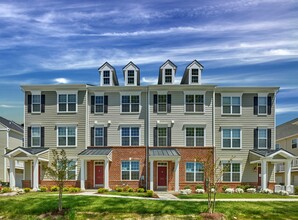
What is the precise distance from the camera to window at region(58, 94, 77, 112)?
32344mm

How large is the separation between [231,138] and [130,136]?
9.03 metres

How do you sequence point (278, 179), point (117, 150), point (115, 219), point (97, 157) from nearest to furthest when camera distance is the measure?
point (115, 219) → point (97, 157) → point (117, 150) → point (278, 179)

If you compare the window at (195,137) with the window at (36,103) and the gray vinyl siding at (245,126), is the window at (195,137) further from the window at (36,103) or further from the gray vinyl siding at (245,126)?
the window at (36,103)

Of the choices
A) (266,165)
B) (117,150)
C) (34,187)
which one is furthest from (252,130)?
(34,187)

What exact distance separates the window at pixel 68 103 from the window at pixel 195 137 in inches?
410

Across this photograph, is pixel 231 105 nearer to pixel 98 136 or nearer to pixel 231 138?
pixel 231 138

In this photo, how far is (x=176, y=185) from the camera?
98.7 ft

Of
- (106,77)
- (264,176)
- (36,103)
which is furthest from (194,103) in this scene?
(36,103)

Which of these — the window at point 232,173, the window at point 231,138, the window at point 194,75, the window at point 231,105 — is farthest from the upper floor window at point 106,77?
the window at point 232,173

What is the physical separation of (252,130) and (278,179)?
756 inches

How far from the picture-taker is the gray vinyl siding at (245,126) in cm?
3192

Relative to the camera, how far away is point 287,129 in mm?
49719

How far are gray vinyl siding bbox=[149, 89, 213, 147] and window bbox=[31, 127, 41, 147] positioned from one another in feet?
33.1

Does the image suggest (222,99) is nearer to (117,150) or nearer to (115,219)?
(117,150)
